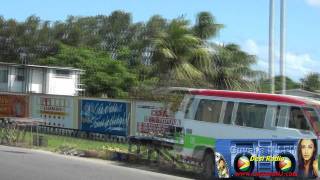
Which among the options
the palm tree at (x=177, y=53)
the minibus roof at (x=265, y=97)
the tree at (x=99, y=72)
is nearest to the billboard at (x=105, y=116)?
the palm tree at (x=177, y=53)

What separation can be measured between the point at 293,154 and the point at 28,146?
1302 centimetres

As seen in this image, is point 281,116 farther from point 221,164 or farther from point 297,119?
point 221,164

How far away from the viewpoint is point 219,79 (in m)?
30.7

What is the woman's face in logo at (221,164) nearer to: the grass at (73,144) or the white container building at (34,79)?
the grass at (73,144)

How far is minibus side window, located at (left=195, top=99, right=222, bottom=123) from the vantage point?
16.9 meters

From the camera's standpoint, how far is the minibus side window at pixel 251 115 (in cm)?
1585

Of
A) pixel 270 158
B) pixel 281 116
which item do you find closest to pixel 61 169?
pixel 270 158

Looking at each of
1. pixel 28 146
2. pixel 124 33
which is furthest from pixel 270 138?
pixel 124 33

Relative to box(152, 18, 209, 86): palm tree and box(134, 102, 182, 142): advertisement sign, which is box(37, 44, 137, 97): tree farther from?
box(134, 102, 182, 142): advertisement sign

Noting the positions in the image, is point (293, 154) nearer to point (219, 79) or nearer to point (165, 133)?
point (165, 133)

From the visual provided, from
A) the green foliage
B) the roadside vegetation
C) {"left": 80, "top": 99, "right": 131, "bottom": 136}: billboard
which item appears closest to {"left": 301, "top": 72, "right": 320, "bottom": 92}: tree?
the roadside vegetation

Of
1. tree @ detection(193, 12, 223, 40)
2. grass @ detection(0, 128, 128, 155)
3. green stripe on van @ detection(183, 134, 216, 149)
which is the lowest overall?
grass @ detection(0, 128, 128, 155)

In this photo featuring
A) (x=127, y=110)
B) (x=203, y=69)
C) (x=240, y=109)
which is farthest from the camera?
(x=203, y=69)

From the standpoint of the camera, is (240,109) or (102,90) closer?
(240,109)
